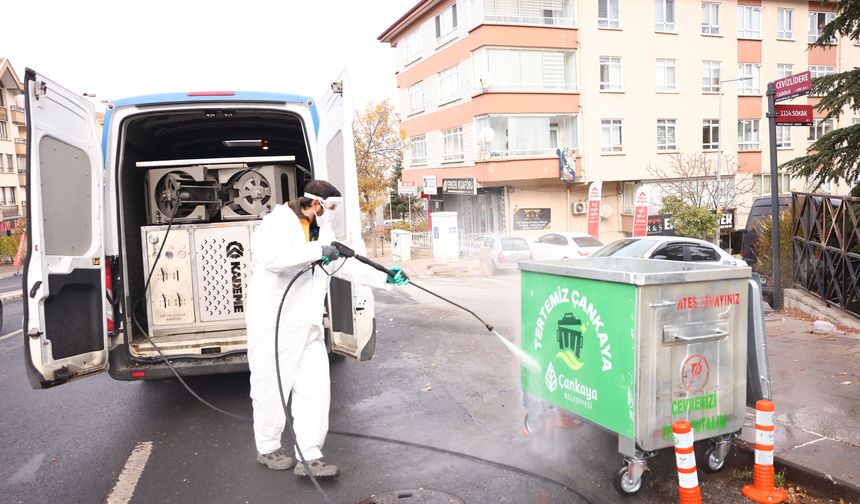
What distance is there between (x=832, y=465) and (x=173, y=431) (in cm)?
495

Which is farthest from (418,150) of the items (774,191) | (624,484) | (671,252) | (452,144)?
(624,484)

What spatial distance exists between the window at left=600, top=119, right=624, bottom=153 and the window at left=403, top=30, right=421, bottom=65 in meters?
10.9

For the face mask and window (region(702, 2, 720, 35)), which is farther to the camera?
window (region(702, 2, 720, 35))

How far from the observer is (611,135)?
30.4 metres

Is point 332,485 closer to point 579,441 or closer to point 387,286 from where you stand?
point 387,286

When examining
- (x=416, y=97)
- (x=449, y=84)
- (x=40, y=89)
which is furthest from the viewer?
(x=416, y=97)

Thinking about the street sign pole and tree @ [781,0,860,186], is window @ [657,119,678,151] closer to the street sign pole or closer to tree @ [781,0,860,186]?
tree @ [781,0,860,186]

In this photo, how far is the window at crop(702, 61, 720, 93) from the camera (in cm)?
3225

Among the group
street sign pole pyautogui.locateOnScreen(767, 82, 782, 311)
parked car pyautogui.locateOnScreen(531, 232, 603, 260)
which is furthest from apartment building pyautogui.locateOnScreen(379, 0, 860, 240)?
street sign pole pyautogui.locateOnScreen(767, 82, 782, 311)

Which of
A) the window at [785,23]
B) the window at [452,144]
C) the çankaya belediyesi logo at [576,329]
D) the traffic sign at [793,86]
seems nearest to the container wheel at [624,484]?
the çankaya belediyesi logo at [576,329]

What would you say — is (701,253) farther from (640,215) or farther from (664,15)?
(664,15)

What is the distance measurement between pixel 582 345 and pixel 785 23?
123 feet

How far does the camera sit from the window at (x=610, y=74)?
30.0 metres

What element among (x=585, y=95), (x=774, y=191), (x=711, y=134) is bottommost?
(x=774, y=191)
